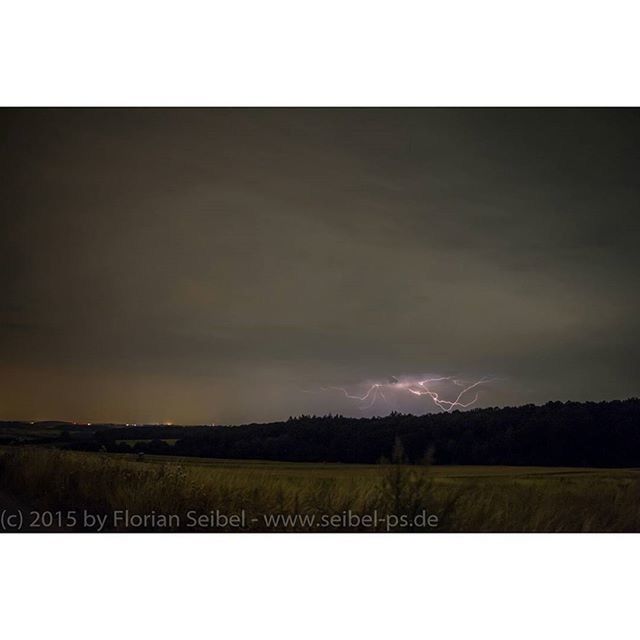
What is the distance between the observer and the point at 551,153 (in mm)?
7250

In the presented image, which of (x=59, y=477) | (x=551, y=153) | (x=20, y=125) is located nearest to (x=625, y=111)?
(x=551, y=153)

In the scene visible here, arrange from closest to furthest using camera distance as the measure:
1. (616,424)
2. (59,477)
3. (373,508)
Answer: (373,508)
(59,477)
(616,424)

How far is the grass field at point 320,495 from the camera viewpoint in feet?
20.7

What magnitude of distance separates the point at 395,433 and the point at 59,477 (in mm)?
3400

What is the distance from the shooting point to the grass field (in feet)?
20.7

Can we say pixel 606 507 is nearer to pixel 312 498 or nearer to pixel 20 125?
pixel 312 498

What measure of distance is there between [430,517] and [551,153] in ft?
13.2

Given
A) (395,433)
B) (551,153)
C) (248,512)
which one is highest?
(551,153)

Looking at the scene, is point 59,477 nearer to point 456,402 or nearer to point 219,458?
point 219,458

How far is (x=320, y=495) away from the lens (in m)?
6.43

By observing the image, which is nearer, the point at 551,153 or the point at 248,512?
the point at 248,512

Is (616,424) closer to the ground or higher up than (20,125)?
closer to the ground

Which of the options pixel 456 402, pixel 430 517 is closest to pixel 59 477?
pixel 430 517

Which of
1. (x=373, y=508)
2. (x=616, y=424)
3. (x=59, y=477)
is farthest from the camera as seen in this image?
(x=616, y=424)
